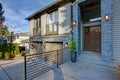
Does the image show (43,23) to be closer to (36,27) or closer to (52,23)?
(52,23)

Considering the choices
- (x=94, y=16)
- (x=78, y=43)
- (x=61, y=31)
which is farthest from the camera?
(x=61, y=31)

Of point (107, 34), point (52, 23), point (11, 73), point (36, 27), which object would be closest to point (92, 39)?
point (107, 34)

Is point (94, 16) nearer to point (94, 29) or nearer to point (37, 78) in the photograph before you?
point (94, 29)

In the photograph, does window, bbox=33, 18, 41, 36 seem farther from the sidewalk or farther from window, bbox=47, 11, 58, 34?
the sidewalk

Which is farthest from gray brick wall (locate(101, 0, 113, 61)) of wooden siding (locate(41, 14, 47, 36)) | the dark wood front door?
wooden siding (locate(41, 14, 47, 36))

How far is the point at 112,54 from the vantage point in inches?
262

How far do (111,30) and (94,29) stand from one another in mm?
2751

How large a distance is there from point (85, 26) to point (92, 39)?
121cm

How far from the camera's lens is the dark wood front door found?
9188 millimetres

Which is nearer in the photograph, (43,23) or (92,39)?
(92,39)

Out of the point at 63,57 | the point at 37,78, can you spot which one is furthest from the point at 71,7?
the point at 37,78

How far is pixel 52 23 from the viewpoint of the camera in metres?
12.6

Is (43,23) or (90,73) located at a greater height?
(43,23)

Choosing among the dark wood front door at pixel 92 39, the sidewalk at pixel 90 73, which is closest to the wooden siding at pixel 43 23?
the dark wood front door at pixel 92 39
